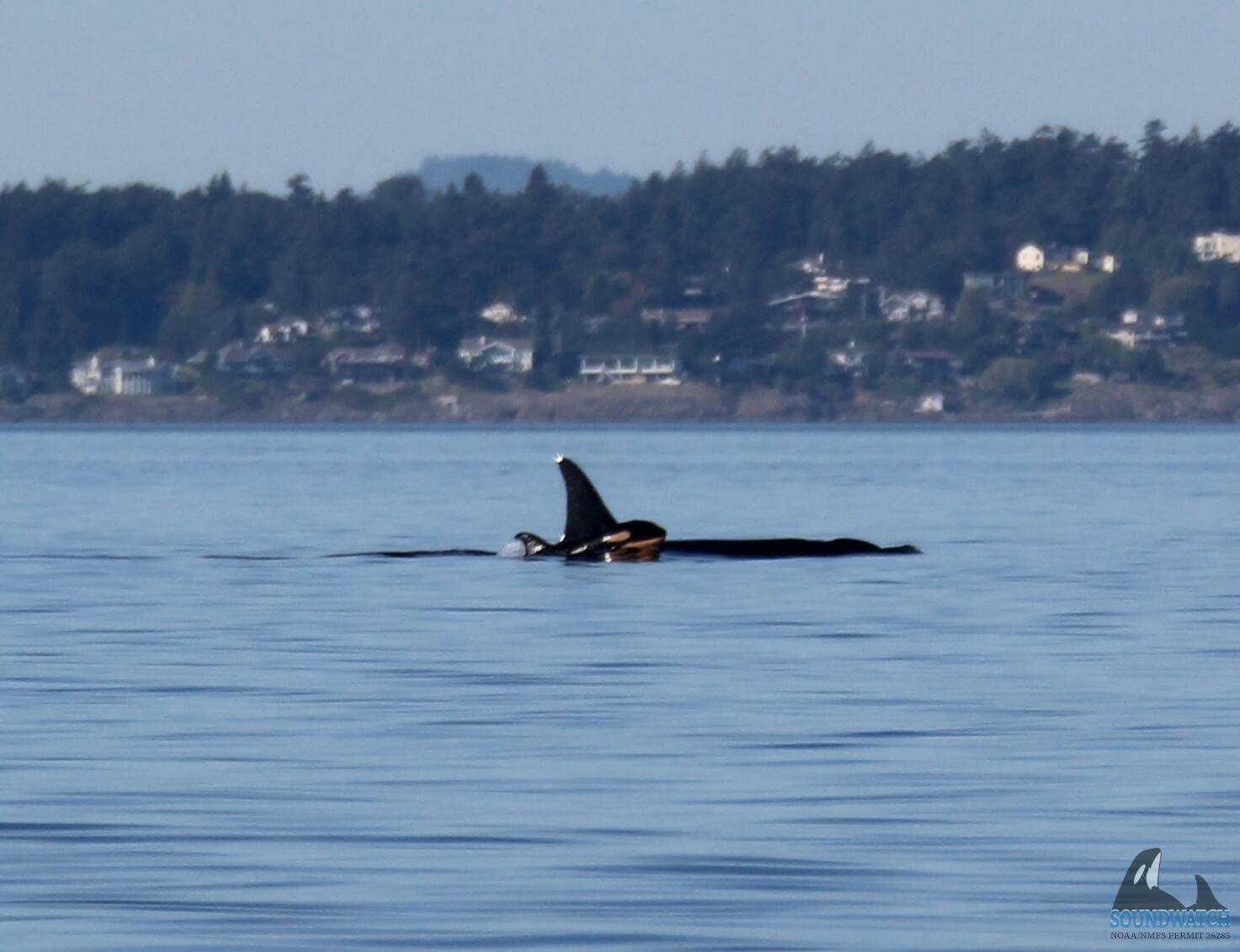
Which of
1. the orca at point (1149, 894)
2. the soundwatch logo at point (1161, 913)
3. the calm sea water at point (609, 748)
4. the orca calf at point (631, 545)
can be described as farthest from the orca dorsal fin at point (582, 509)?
the soundwatch logo at point (1161, 913)

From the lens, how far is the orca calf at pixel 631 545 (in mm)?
38594

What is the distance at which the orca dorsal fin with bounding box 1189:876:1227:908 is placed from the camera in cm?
1394

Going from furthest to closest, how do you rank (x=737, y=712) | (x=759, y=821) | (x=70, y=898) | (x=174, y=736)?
(x=737, y=712) → (x=174, y=736) → (x=759, y=821) → (x=70, y=898)

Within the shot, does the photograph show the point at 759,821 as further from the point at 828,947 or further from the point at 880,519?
the point at 880,519

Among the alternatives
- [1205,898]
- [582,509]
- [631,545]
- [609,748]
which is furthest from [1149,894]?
[631,545]

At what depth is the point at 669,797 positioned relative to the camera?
1733 centimetres

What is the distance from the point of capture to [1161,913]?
13.9 meters

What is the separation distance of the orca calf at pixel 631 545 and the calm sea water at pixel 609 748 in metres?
0.44

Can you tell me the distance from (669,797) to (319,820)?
2.17 meters

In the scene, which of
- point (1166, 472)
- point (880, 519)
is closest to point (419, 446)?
point (1166, 472)

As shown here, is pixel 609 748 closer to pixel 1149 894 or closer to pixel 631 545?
pixel 1149 894

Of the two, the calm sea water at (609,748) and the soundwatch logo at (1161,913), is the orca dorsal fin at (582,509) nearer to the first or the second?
the calm sea water at (609,748)

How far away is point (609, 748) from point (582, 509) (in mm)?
18729

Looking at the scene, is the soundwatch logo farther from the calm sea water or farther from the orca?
the calm sea water
